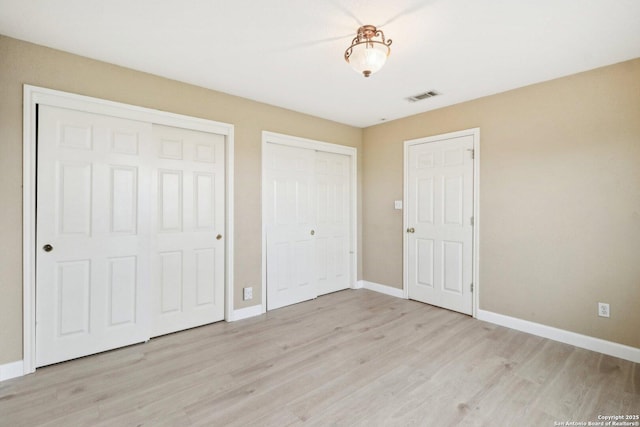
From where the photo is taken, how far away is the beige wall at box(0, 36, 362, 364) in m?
2.22

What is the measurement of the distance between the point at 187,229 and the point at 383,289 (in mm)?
2912

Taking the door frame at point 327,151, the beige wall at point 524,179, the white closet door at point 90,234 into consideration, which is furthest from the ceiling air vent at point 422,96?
the white closet door at point 90,234

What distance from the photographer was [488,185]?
11.1 ft

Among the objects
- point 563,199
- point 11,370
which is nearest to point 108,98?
point 11,370

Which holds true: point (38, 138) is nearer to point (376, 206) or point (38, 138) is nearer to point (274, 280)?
point (274, 280)

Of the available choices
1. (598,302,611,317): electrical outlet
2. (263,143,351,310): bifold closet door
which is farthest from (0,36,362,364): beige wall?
(598,302,611,317): electrical outlet

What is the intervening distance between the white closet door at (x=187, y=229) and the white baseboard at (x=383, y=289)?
2325 millimetres

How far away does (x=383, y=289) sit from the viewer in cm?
451

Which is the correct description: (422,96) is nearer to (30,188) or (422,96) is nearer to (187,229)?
(187,229)

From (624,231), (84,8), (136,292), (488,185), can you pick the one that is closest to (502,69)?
(488,185)

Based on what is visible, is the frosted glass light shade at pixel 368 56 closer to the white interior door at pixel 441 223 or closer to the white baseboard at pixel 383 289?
the white interior door at pixel 441 223

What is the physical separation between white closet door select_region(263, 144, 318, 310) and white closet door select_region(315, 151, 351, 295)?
0.57ft

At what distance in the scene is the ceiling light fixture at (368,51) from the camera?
2.04 meters

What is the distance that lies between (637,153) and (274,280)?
3.75 metres
